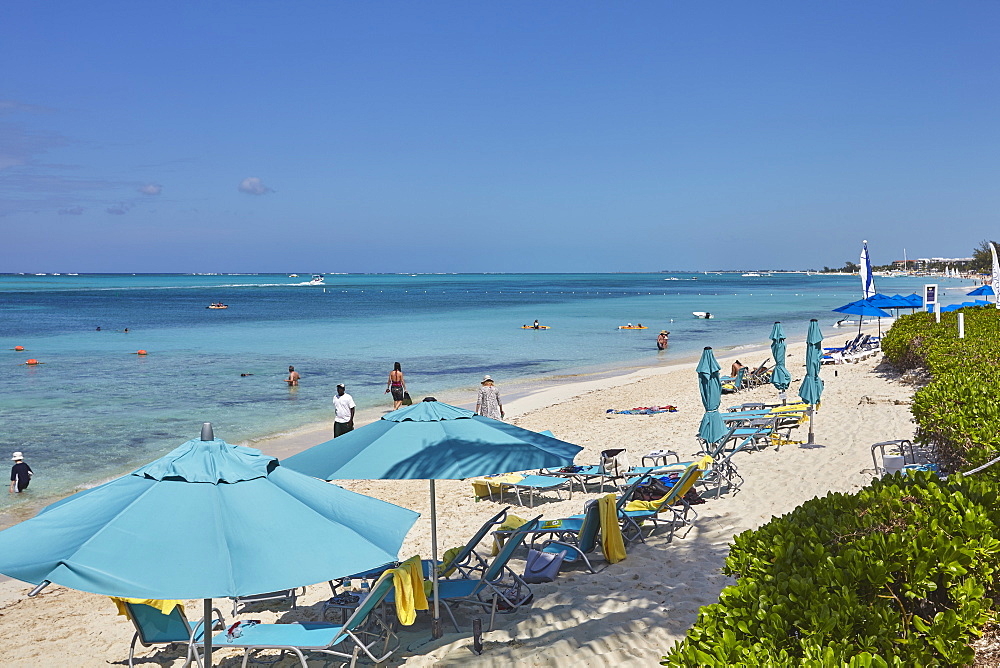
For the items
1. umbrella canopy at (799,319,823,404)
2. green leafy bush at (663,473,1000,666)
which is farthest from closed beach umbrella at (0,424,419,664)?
umbrella canopy at (799,319,823,404)

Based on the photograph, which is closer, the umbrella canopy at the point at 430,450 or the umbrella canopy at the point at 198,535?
the umbrella canopy at the point at 198,535

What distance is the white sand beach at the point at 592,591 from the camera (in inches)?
210

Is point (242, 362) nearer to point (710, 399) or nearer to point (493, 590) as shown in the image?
point (710, 399)

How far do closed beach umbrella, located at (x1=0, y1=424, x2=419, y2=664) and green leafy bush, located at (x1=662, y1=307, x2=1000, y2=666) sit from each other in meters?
1.69

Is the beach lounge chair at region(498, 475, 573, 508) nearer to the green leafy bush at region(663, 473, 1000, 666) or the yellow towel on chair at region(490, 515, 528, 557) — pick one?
the yellow towel on chair at region(490, 515, 528, 557)

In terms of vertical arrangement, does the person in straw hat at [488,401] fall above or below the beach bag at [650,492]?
above

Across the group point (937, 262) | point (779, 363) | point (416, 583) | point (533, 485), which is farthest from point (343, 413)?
point (937, 262)

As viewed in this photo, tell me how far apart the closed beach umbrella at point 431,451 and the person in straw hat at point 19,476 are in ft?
28.2

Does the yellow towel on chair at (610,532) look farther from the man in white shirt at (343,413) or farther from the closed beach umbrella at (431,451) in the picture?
the man in white shirt at (343,413)

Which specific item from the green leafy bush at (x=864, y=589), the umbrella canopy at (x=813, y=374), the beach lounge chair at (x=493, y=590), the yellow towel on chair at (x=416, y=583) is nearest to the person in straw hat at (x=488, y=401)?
the umbrella canopy at (x=813, y=374)

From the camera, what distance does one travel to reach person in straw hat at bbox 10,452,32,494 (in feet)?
39.6

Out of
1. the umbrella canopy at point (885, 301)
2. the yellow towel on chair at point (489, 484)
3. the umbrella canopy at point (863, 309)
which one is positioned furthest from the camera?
the umbrella canopy at point (885, 301)

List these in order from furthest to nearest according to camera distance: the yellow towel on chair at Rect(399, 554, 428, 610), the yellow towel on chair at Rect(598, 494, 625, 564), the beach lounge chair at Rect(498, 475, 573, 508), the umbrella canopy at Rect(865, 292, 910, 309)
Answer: the umbrella canopy at Rect(865, 292, 910, 309) → the beach lounge chair at Rect(498, 475, 573, 508) → the yellow towel on chair at Rect(598, 494, 625, 564) → the yellow towel on chair at Rect(399, 554, 428, 610)

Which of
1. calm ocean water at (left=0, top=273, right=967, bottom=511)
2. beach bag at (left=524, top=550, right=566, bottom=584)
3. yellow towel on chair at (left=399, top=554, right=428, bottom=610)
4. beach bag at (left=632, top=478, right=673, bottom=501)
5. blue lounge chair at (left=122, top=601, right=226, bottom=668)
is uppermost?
yellow towel on chair at (left=399, top=554, right=428, bottom=610)
